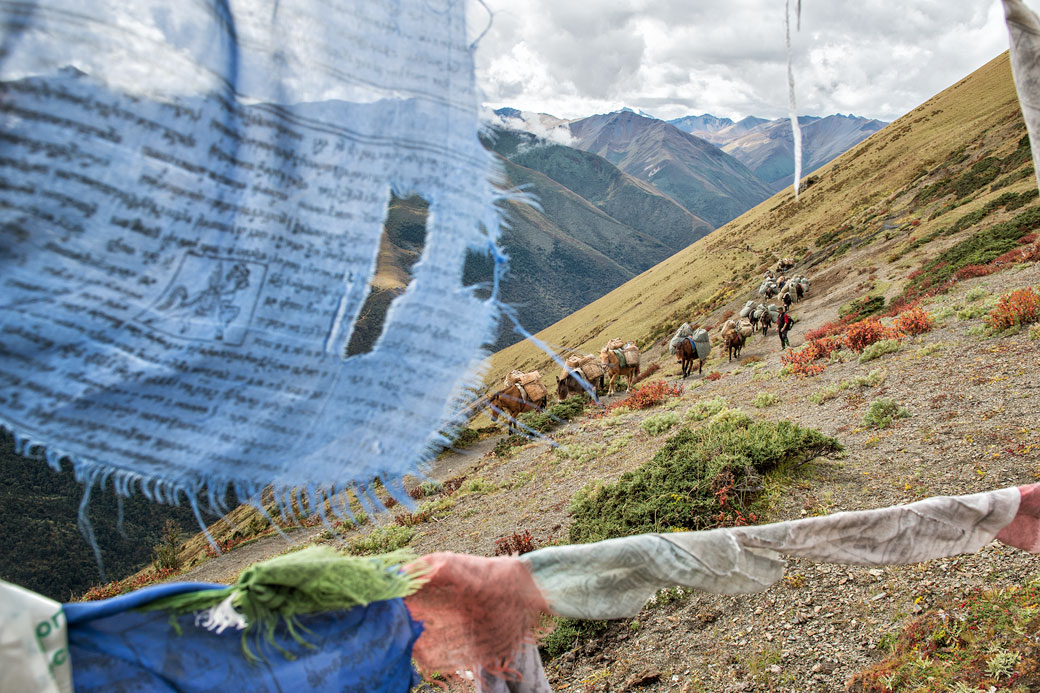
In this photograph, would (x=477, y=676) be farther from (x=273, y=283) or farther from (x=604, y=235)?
(x=604, y=235)

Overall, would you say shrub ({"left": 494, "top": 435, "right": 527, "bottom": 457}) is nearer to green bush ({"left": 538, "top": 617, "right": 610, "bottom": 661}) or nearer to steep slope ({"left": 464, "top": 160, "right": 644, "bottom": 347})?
green bush ({"left": 538, "top": 617, "right": 610, "bottom": 661})

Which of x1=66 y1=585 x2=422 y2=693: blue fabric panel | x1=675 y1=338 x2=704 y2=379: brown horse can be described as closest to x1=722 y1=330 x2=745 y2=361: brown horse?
x1=675 y1=338 x2=704 y2=379: brown horse

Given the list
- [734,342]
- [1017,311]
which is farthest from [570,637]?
[734,342]

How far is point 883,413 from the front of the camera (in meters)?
7.61

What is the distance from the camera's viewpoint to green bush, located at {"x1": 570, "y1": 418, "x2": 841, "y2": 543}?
6148 millimetres

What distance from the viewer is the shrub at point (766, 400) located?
36.0 feet

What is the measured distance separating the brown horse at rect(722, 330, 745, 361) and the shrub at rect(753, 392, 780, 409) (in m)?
6.59

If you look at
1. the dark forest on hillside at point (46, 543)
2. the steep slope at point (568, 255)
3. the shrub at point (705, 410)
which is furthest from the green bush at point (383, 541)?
the steep slope at point (568, 255)

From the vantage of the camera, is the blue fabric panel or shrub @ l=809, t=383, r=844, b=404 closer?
the blue fabric panel

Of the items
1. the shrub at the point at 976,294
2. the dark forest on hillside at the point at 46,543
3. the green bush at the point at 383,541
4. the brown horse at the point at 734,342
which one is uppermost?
the shrub at the point at 976,294

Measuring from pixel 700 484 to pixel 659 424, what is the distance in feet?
16.4

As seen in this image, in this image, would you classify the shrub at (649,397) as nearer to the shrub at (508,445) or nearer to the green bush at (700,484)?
the shrub at (508,445)

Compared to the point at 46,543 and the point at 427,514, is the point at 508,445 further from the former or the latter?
the point at 46,543

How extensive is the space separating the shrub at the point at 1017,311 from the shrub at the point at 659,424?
5.52m
